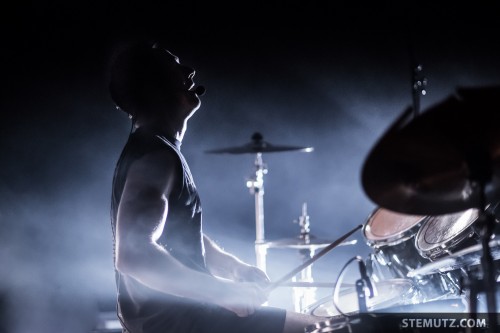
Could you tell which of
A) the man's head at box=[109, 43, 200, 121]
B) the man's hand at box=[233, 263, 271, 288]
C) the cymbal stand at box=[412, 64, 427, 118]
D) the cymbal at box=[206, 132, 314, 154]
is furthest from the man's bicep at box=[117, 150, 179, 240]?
the cymbal at box=[206, 132, 314, 154]

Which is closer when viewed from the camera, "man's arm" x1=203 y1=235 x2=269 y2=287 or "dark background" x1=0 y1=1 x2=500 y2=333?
"man's arm" x1=203 y1=235 x2=269 y2=287

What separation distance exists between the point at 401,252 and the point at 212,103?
7.96 feet

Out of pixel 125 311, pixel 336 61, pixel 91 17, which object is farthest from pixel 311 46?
pixel 125 311

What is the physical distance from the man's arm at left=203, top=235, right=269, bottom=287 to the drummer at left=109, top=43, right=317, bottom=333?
34 centimetres

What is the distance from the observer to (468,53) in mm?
4562

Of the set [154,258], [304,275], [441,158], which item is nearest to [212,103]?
[304,275]

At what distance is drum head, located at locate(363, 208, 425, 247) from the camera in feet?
9.64

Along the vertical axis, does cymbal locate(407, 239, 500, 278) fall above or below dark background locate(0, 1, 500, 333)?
below

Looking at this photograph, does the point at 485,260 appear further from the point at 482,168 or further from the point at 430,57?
the point at 430,57

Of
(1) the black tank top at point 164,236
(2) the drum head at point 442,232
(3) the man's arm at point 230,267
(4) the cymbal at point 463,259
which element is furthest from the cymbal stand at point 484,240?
(3) the man's arm at point 230,267

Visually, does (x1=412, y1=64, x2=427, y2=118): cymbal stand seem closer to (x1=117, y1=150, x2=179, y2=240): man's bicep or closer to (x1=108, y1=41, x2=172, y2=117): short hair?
(x1=108, y1=41, x2=172, y2=117): short hair

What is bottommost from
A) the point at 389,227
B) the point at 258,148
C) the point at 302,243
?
the point at 389,227

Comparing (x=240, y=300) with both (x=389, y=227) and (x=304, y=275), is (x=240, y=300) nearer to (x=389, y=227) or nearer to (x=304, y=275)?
(x=389, y=227)

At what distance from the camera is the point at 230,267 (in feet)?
8.54
